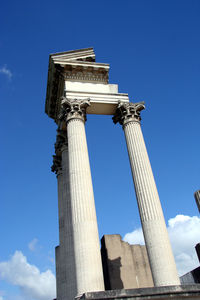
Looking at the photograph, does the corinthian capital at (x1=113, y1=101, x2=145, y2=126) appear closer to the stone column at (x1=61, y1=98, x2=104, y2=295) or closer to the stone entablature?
the stone entablature

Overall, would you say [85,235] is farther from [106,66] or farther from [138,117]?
[106,66]

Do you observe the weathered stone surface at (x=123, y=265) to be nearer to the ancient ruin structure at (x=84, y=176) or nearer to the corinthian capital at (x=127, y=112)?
the ancient ruin structure at (x=84, y=176)

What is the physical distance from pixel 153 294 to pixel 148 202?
370 inches

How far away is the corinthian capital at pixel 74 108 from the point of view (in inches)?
1059

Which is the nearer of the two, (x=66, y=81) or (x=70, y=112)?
(x=70, y=112)

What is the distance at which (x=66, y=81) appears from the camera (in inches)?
1162

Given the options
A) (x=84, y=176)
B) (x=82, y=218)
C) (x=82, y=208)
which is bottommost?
(x=82, y=218)

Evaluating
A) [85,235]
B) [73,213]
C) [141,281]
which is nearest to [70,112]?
[73,213]

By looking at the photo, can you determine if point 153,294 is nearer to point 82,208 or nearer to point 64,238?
point 82,208

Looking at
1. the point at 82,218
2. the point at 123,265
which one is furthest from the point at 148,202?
the point at 123,265

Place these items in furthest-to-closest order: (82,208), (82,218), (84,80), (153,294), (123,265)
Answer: (123,265), (84,80), (82,208), (82,218), (153,294)

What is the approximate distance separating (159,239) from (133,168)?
6.40 metres

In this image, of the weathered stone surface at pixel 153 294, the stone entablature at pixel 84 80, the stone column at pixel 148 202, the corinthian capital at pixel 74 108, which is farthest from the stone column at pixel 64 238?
the weathered stone surface at pixel 153 294

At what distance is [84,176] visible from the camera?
23.1 meters
